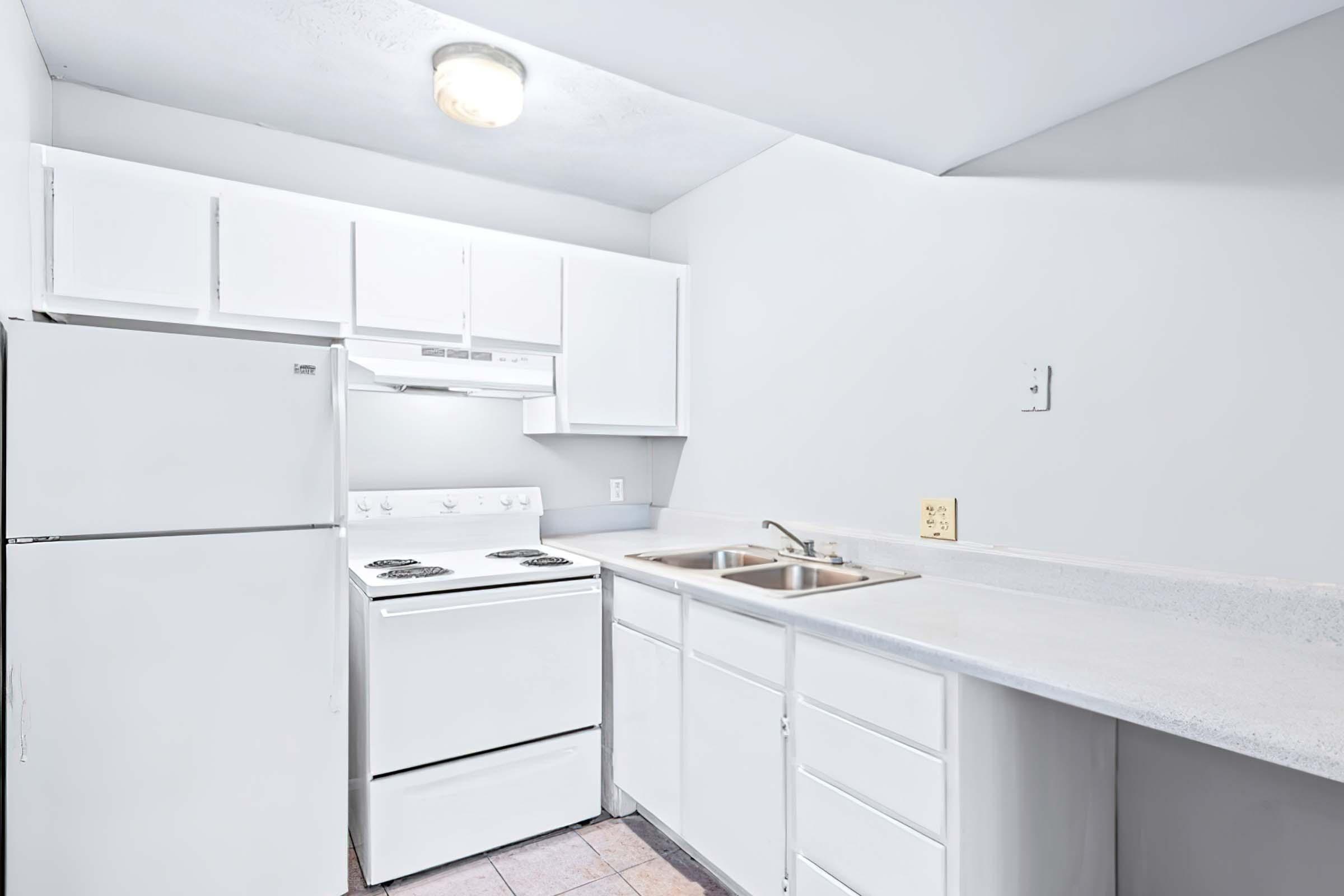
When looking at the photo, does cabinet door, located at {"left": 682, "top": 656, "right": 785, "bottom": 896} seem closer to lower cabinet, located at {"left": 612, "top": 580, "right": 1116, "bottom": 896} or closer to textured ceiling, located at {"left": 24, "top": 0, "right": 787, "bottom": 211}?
lower cabinet, located at {"left": 612, "top": 580, "right": 1116, "bottom": 896}

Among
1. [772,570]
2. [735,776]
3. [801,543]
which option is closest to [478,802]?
[735,776]

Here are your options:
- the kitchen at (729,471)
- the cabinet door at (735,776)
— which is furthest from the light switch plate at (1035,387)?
the cabinet door at (735,776)

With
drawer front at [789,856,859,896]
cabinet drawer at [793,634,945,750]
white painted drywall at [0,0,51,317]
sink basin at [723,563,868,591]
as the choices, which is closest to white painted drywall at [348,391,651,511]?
white painted drywall at [0,0,51,317]

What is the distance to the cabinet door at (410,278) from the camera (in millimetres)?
2424

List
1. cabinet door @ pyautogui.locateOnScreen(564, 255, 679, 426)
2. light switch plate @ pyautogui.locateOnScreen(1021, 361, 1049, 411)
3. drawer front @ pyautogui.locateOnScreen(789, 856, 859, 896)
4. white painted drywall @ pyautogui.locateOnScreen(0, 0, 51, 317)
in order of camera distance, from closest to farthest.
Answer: drawer front @ pyautogui.locateOnScreen(789, 856, 859, 896) → white painted drywall @ pyautogui.locateOnScreen(0, 0, 51, 317) → light switch plate @ pyautogui.locateOnScreen(1021, 361, 1049, 411) → cabinet door @ pyautogui.locateOnScreen(564, 255, 679, 426)

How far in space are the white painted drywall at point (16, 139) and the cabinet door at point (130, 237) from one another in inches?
3.5

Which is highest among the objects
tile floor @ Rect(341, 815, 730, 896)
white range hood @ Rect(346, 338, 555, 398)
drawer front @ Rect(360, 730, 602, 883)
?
white range hood @ Rect(346, 338, 555, 398)

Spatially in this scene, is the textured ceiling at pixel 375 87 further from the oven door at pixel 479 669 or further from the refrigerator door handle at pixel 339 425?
the oven door at pixel 479 669

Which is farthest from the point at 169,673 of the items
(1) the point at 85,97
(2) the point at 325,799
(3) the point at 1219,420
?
(3) the point at 1219,420

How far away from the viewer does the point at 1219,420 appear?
148cm

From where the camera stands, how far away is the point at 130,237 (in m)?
2.07

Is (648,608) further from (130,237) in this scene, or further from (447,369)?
(130,237)

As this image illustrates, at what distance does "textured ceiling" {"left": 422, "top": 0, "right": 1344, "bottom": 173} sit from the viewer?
1.32 meters

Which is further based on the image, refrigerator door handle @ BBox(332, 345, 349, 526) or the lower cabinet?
refrigerator door handle @ BBox(332, 345, 349, 526)
